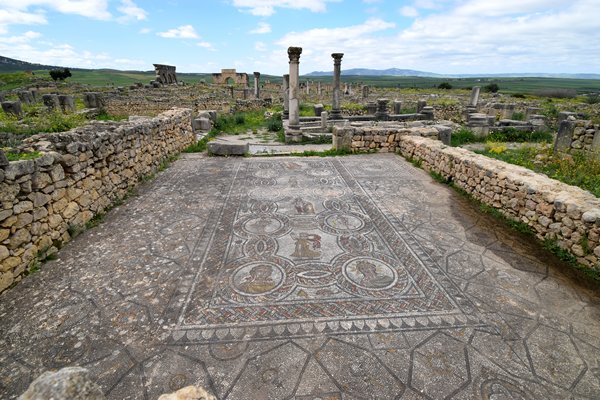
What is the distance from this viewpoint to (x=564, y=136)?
29.4 feet

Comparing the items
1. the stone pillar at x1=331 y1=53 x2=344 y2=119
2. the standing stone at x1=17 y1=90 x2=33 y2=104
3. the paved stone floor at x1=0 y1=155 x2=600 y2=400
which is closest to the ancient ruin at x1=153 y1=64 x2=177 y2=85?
the standing stone at x1=17 y1=90 x2=33 y2=104

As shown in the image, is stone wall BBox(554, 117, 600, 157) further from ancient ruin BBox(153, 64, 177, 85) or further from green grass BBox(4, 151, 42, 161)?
ancient ruin BBox(153, 64, 177, 85)

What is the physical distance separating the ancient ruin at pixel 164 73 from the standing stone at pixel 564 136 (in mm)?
33091

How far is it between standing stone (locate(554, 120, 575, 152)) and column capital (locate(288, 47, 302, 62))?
8.80m

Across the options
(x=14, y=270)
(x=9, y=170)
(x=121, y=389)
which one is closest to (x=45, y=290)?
(x=14, y=270)

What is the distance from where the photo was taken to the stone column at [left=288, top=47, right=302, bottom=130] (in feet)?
37.9

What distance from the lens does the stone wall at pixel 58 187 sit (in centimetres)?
337

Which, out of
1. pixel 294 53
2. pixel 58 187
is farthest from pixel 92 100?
pixel 58 187

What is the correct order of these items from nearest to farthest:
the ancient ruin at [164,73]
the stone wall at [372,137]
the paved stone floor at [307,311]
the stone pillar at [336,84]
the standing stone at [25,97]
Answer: the paved stone floor at [307,311], the stone wall at [372,137], the stone pillar at [336,84], the standing stone at [25,97], the ancient ruin at [164,73]

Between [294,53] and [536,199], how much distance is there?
9.79 meters

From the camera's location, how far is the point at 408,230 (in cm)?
463

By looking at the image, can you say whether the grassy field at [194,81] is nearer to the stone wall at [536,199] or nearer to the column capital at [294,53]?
the column capital at [294,53]

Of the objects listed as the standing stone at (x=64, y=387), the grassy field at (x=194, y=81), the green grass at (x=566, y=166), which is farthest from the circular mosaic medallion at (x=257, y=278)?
the grassy field at (x=194, y=81)

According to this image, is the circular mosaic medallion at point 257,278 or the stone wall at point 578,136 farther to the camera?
the stone wall at point 578,136
